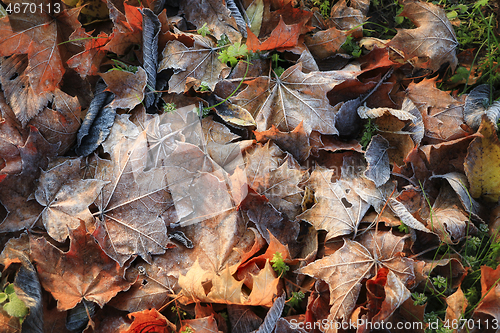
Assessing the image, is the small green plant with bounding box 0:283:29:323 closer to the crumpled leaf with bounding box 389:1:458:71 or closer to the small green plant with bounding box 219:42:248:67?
the small green plant with bounding box 219:42:248:67

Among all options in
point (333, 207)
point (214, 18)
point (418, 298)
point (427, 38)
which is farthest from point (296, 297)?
point (427, 38)

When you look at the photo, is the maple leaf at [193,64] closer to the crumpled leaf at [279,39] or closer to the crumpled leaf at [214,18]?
the crumpled leaf at [214,18]

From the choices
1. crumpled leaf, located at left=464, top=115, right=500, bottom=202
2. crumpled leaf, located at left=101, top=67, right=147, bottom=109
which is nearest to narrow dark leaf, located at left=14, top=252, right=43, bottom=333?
crumpled leaf, located at left=101, top=67, right=147, bottom=109

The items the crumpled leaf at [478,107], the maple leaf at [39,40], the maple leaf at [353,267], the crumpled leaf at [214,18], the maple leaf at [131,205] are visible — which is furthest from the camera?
the crumpled leaf at [214,18]

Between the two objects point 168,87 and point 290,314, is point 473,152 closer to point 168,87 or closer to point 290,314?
point 290,314

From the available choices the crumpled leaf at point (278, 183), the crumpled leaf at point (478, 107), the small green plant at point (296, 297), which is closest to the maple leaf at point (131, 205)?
the crumpled leaf at point (278, 183)

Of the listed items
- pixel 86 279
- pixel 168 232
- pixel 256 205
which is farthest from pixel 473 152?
pixel 86 279
